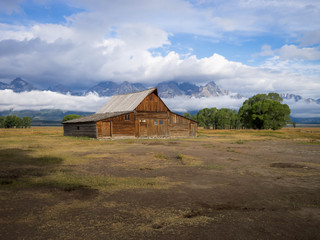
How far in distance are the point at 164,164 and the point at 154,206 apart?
7.68 meters

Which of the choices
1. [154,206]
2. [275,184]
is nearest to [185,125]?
[275,184]

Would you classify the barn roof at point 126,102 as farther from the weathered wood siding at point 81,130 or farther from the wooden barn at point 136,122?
the weathered wood siding at point 81,130

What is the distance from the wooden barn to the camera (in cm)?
3847

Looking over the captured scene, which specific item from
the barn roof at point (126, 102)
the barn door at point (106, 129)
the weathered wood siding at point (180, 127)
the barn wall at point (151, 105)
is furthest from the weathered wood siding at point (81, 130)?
the weathered wood siding at point (180, 127)

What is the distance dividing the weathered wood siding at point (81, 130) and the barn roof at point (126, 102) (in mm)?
6757

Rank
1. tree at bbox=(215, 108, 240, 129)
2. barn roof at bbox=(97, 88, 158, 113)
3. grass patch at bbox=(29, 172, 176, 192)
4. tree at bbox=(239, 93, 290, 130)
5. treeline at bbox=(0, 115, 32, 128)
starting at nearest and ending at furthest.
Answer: grass patch at bbox=(29, 172, 176, 192) < barn roof at bbox=(97, 88, 158, 113) < tree at bbox=(239, 93, 290, 130) < tree at bbox=(215, 108, 240, 129) < treeline at bbox=(0, 115, 32, 128)

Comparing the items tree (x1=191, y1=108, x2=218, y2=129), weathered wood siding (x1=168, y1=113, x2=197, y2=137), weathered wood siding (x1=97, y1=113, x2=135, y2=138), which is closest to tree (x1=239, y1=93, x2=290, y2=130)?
weathered wood siding (x1=168, y1=113, x2=197, y2=137)

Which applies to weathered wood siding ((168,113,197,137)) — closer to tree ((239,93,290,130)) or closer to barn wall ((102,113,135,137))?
barn wall ((102,113,135,137))

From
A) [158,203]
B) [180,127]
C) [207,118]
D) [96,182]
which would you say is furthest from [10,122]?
[158,203]

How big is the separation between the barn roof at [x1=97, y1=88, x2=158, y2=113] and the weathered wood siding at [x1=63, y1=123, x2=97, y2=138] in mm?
6757

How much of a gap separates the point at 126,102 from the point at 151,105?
5.96 metres

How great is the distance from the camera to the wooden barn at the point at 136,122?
38.5 m

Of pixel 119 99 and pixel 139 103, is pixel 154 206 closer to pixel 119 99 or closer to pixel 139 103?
pixel 139 103

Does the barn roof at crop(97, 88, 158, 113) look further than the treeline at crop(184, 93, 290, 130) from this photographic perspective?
No
